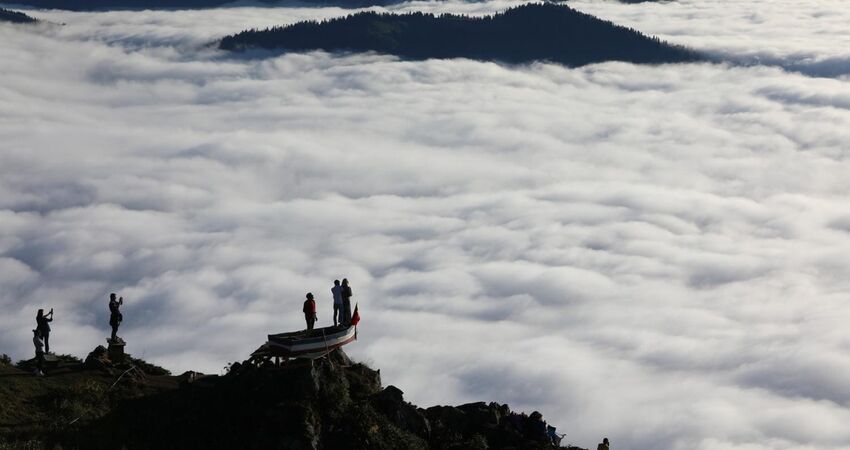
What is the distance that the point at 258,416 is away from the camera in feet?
123

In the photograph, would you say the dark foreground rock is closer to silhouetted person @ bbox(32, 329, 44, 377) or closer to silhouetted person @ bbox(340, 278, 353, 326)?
silhouetted person @ bbox(32, 329, 44, 377)

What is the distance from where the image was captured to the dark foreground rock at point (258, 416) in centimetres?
3706

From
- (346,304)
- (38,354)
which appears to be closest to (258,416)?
(346,304)

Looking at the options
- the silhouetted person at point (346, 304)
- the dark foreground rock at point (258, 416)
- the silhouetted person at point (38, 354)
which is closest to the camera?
the dark foreground rock at point (258, 416)

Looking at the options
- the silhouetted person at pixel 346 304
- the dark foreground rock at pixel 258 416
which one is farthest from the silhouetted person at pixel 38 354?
the silhouetted person at pixel 346 304

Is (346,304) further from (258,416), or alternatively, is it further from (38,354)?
(38,354)

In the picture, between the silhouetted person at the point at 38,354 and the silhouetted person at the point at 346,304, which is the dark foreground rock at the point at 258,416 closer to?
the silhouetted person at the point at 38,354

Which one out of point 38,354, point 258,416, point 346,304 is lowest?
point 258,416

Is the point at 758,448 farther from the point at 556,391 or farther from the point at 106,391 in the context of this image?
the point at 106,391

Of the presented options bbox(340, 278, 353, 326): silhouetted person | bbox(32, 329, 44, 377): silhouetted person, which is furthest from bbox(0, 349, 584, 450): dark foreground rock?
bbox(340, 278, 353, 326): silhouetted person

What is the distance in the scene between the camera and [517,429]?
4216cm

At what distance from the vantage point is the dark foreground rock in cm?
3706

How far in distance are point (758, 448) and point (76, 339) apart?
93455 millimetres

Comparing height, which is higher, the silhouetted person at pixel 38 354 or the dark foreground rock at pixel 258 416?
the silhouetted person at pixel 38 354
